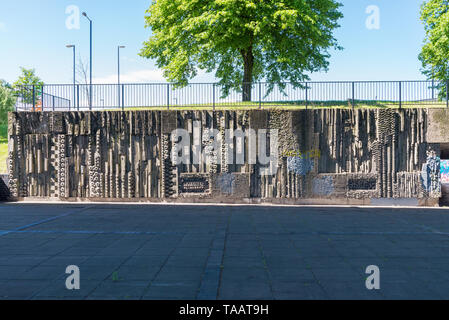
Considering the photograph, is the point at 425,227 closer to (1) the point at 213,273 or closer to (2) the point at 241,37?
(1) the point at 213,273

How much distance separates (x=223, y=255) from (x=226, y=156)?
791cm

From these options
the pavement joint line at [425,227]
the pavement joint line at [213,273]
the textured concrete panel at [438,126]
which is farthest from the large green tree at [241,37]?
the pavement joint line at [213,273]

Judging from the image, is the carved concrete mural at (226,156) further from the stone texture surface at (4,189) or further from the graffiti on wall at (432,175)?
the stone texture surface at (4,189)

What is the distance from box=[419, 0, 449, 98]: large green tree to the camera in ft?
83.2

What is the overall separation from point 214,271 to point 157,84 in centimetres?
1149

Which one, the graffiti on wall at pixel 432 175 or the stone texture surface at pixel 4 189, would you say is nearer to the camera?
the graffiti on wall at pixel 432 175

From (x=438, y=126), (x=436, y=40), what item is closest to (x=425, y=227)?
(x=438, y=126)

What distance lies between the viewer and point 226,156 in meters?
14.3

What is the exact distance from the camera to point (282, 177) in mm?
14195

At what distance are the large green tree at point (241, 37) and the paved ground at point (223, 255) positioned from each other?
12464mm

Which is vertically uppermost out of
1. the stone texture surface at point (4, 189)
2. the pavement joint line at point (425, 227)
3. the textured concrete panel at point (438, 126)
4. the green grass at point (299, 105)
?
the green grass at point (299, 105)

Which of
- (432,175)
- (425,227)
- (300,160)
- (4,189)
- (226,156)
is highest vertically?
(226,156)

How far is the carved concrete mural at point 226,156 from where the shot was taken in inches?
555

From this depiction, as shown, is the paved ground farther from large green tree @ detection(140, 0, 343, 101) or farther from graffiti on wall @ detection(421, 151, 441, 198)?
large green tree @ detection(140, 0, 343, 101)
